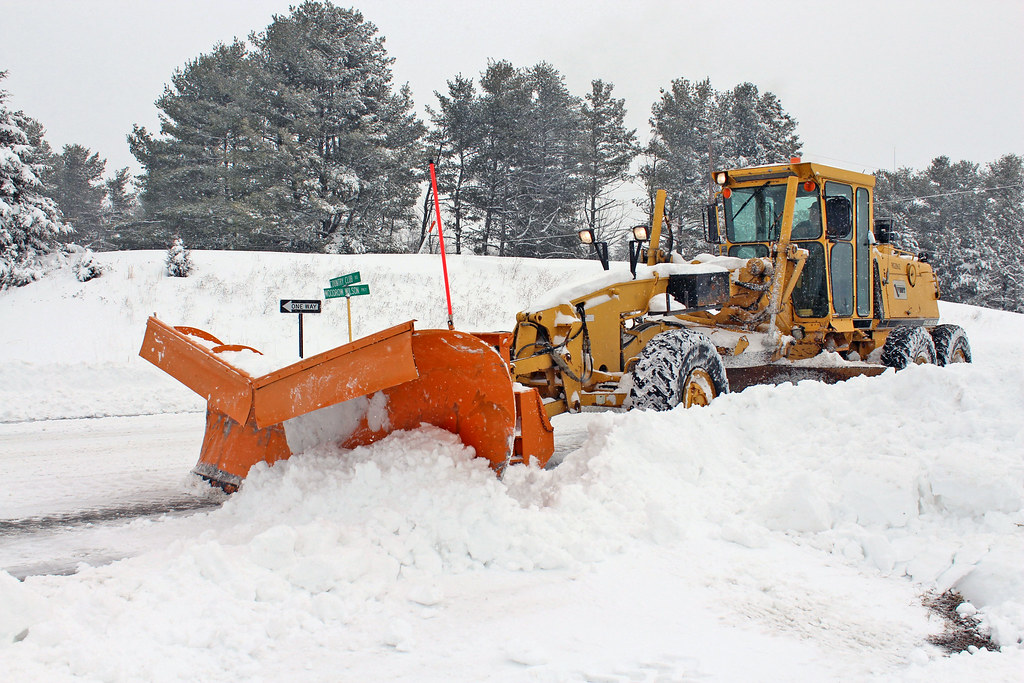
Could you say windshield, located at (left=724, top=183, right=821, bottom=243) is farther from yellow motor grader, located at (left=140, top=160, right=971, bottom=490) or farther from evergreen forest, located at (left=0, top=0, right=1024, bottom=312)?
evergreen forest, located at (left=0, top=0, right=1024, bottom=312)

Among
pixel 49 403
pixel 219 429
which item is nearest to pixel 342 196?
pixel 49 403

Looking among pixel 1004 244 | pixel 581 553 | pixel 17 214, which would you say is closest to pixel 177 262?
pixel 17 214

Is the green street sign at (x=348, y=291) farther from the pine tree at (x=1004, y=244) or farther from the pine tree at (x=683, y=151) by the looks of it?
the pine tree at (x=1004, y=244)

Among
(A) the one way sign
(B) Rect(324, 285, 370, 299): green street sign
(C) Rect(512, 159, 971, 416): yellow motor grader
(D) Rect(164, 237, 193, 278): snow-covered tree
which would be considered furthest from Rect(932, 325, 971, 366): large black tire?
(D) Rect(164, 237, 193, 278): snow-covered tree

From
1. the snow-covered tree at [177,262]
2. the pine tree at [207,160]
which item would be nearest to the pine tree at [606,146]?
the pine tree at [207,160]

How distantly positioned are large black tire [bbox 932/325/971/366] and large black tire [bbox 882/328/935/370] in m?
0.78

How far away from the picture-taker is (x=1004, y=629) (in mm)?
2633

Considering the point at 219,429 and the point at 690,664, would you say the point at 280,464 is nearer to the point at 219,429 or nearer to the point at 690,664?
the point at 219,429

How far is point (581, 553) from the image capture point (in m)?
3.29

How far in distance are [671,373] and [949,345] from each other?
5903 millimetres

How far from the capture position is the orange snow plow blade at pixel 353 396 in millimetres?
3391

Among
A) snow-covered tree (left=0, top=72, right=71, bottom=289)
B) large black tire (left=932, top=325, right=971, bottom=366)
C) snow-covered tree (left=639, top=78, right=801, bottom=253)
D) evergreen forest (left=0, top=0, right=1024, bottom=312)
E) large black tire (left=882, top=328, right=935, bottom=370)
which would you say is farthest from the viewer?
snow-covered tree (left=639, top=78, right=801, bottom=253)

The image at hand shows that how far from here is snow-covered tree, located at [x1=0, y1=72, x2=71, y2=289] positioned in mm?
16703

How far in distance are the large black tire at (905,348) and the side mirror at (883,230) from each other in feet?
3.48
